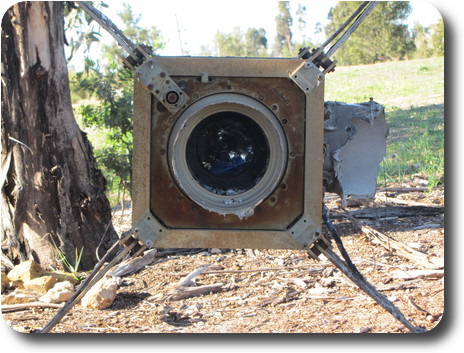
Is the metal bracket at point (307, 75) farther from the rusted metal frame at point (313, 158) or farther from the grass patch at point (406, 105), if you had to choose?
the grass patch at point (406, 105)

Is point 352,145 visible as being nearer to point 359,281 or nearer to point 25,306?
point 359,281

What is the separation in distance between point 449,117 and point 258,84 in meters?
1.46

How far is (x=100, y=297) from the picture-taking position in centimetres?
385

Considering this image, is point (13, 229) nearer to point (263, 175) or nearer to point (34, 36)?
point (34, 36)

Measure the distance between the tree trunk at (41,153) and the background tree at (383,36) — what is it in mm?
15539

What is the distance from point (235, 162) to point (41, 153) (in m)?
1.66

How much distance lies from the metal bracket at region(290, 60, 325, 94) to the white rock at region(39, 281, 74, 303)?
6.60 feet

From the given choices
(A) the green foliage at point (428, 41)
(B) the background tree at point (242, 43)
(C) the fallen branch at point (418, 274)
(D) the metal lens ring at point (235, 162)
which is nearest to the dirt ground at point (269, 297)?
(C) the fallen branch at point (418, 274)

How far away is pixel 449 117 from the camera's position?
153 inches

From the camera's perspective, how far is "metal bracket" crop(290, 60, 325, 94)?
3.02 m

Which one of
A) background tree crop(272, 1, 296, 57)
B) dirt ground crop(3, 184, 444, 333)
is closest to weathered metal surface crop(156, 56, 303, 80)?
dirt ground crop(3, 184, 444, 333)

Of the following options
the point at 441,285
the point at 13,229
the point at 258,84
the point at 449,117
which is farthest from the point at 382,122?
the point at 13,229

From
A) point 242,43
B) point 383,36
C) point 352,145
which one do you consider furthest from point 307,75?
point 242,43

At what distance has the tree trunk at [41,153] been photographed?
13.9 ft
